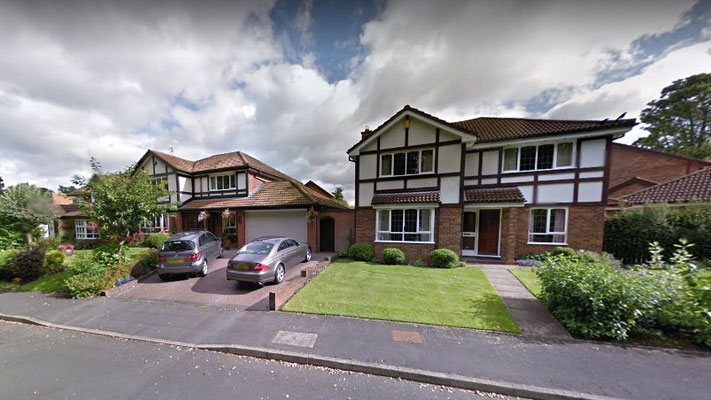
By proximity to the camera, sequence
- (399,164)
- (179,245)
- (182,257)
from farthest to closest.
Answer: (399,164)
(179,245)
(182,257)

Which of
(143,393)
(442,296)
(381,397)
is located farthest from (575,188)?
(143,393)

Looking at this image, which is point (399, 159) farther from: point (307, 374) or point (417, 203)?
point (307, 374)

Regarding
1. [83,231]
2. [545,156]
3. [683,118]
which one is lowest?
[83,231]

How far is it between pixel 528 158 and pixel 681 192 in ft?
24.9

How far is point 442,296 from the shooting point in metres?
6.01

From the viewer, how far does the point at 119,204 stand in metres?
7.80

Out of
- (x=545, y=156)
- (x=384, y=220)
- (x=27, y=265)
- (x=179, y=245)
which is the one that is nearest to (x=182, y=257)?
(x=179, y=245)

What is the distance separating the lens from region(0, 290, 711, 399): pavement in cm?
310

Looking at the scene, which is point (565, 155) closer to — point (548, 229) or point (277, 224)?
point (548, 229)

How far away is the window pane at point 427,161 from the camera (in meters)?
10.7

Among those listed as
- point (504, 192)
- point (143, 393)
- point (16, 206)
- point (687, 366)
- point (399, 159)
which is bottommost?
point (143, 393)

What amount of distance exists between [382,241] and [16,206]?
2041 centimetres

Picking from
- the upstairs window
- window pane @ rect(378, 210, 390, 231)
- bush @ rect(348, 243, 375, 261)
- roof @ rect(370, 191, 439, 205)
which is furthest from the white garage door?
the upstairs window

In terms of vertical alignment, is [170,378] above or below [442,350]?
below
